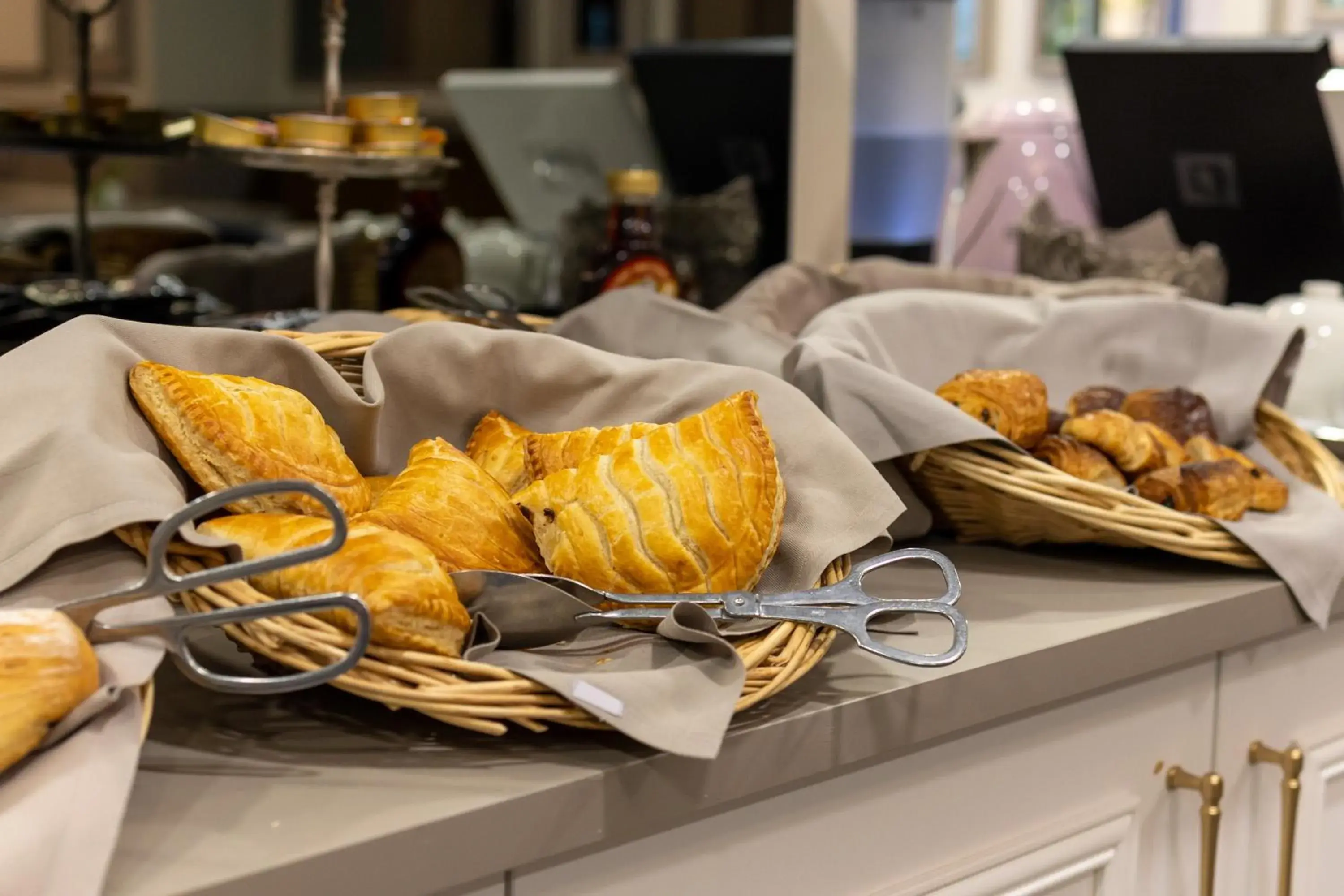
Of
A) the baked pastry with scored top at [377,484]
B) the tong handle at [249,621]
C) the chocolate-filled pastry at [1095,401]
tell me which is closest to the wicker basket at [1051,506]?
the chocolate-filled pastry at [1095,401]

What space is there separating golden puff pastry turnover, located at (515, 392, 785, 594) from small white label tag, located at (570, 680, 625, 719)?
0.34 ft

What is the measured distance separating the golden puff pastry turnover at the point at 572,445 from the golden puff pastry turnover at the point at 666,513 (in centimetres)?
1

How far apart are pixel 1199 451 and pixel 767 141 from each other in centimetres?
71

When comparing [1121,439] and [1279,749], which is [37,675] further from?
[1279,749]

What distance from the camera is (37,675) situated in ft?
1.68

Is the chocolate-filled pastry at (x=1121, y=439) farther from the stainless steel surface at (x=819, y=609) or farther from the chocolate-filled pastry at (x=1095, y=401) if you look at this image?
the stainless steel surface at (x=819, y=609)

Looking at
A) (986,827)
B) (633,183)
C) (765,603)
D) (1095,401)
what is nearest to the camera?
(765,603)

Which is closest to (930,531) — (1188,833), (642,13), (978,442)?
(978,442)

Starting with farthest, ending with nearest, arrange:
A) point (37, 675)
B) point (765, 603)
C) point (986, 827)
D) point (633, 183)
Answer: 1. point (633, 183)
2. point (986, 827)
3. point (765, 603)
4. point (37, 675)

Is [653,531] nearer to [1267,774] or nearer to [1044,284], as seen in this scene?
[1267,774]

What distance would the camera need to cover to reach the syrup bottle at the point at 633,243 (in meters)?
1.19

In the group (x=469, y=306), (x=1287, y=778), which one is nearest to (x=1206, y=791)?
(x=1287, y=778)

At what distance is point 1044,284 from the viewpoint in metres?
1.23

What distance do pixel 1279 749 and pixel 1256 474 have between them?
0.18 m
